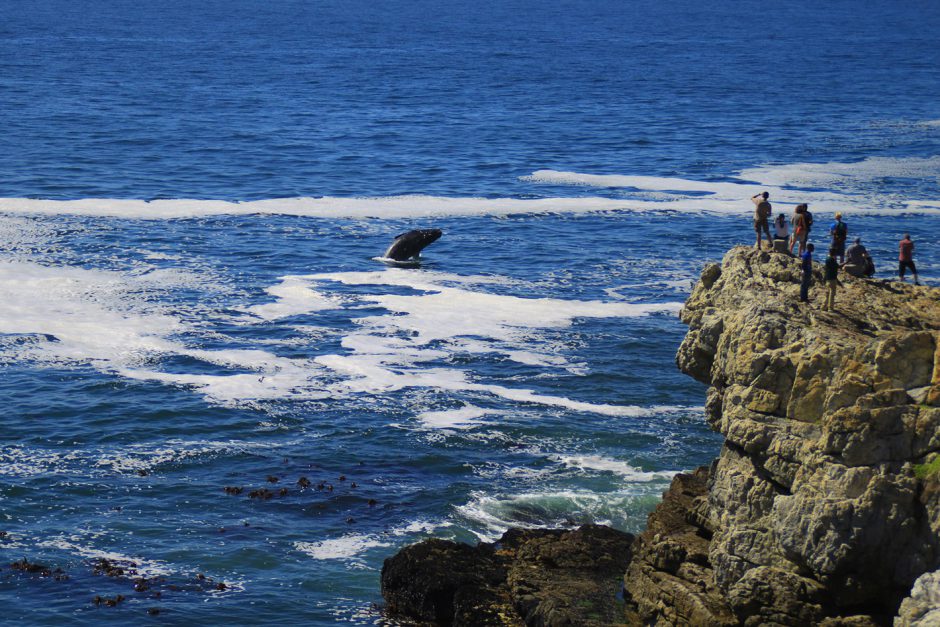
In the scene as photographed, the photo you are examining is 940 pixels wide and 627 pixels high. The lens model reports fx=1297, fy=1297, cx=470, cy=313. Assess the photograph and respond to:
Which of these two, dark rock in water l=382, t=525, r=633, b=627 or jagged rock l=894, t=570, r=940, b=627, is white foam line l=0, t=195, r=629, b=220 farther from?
jagged rock l=894, t=570, r=940, b=627

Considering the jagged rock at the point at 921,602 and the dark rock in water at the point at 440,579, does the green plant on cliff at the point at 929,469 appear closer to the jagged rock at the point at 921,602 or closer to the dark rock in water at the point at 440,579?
the jagged rock at the point at 921,602

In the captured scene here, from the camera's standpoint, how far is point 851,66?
174625mm

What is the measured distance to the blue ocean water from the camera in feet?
124

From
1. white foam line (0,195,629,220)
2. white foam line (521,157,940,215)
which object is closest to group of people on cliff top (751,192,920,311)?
white foam line (521,157,940,215)

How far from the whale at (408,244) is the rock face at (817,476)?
40.6m

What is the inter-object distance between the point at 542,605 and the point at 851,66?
519 ft

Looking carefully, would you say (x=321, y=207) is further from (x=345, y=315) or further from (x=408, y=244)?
(x=345, y=315)

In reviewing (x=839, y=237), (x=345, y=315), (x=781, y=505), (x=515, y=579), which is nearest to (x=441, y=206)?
(x=345, y=315)

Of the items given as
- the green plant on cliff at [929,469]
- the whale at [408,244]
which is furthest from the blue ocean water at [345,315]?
the green plant on cliff at [929,469]

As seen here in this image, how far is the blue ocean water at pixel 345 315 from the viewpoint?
37.7 meters

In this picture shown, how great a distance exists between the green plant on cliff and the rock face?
0.09 feet

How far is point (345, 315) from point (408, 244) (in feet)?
38.4

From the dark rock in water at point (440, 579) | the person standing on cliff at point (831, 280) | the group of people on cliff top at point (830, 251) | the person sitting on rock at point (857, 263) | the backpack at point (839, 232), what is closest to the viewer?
the person standing on cliff at point (831, 280)

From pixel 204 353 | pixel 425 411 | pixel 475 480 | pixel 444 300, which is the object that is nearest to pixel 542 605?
pixel 475 480
